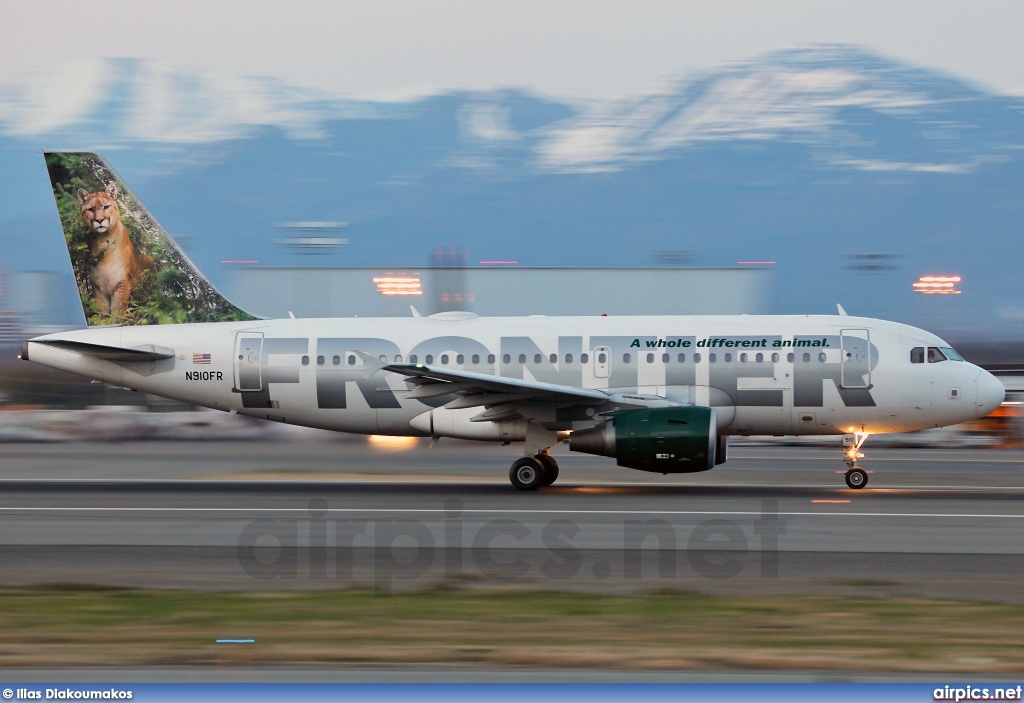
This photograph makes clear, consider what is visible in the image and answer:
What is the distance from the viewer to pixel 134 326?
24.4 metres

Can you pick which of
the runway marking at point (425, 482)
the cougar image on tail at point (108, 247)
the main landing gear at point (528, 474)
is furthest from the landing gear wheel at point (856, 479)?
the cougar image on tail at point (108, 247)

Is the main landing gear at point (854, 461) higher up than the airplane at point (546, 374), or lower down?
lower down

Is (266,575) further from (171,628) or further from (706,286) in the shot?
(706,286)

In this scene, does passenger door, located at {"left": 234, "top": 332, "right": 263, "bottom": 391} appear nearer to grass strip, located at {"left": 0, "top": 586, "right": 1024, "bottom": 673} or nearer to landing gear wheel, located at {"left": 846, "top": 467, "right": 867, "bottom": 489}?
grass strip, located at {"left": 0, "top": 586, "right": 1024, "bottom": 673}

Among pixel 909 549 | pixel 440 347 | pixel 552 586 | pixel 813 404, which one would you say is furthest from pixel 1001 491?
pixel 552 586

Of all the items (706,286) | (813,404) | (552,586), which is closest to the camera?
(552,586)

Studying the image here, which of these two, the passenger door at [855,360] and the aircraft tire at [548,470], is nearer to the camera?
the passenger door at [855,360]

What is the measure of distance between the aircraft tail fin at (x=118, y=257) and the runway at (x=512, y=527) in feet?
12.1

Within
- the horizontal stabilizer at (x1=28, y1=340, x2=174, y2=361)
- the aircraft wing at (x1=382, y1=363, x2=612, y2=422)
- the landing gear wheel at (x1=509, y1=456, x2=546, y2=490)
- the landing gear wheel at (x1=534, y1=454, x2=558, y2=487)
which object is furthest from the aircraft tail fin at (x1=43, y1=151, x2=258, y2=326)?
the landing gear wheel at (x1=534, y1=454, x2=558, y2=487)

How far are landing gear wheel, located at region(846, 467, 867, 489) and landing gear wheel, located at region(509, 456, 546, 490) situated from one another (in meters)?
5.99

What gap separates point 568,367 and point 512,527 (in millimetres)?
6198

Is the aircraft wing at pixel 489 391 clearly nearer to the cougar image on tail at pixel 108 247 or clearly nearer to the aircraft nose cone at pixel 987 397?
the cougar image on tail at pixel 108 247

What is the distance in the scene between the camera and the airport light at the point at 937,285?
141ft

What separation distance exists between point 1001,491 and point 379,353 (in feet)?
41.4
